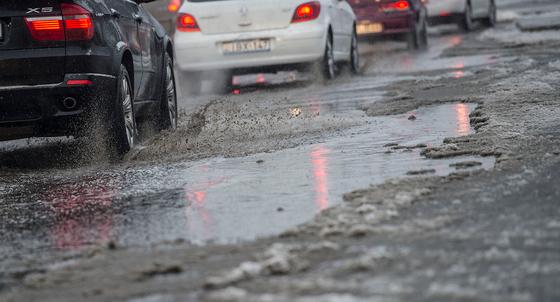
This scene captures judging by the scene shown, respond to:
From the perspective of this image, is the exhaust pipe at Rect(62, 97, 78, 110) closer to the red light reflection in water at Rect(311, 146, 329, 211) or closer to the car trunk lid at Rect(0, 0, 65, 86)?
the car trunk lid at Rect(0, 0, 65, 86)

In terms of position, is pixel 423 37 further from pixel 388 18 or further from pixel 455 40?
pixel 388 18

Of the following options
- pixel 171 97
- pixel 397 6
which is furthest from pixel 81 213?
pixel 397 6

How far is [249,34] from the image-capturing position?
16.9 meters

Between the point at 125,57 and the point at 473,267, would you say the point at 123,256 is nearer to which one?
the point at 473,267

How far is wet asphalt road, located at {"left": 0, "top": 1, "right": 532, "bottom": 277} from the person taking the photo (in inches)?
238

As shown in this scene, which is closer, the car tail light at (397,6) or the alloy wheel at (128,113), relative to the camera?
the alloy wheel at (128,113)

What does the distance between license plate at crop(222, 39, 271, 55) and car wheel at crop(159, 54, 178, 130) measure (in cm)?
466

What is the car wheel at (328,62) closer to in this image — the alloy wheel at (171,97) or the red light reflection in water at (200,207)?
the alloy wheel at (171,97)

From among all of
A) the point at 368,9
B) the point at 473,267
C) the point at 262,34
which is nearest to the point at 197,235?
the point at 473,267

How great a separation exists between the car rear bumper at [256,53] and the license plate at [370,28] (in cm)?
844

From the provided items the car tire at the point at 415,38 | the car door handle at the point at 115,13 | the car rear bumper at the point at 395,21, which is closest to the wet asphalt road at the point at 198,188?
the car door handle at the point at 115,13

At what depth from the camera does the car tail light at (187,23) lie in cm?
1708

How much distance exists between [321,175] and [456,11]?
23.7 m

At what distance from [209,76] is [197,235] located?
11.8m
